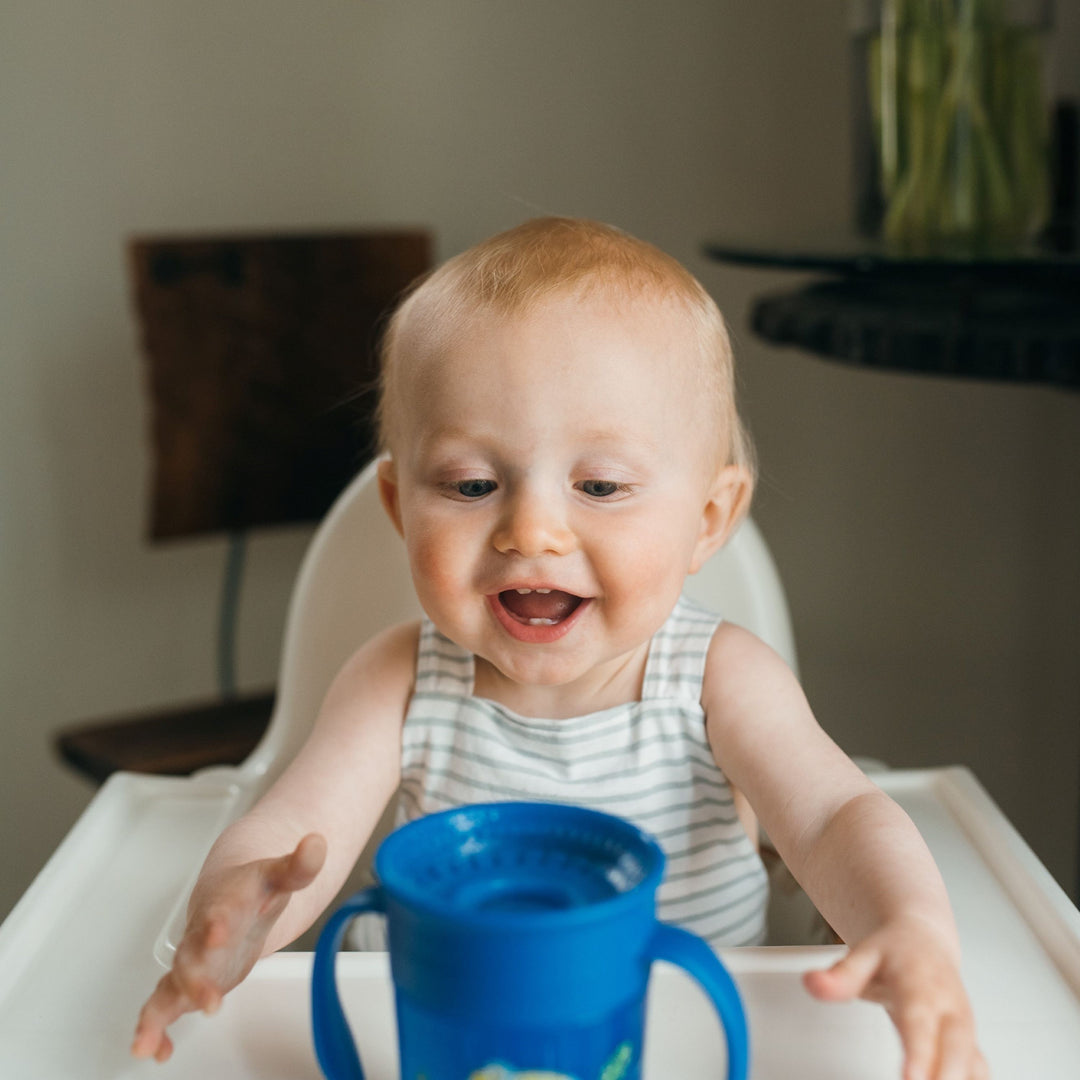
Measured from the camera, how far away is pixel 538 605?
2.03 ft

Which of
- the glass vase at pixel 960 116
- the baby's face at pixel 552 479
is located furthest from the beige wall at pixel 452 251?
the baby's face at pixel 552 479

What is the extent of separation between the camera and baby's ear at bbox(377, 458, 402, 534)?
717mm

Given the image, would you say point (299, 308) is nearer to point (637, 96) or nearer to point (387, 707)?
point (637, 96)

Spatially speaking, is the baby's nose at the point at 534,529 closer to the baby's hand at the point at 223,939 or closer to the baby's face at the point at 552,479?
the baby's face at the point at 552,479

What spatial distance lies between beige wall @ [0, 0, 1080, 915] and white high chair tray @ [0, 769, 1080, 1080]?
1248 millimetres

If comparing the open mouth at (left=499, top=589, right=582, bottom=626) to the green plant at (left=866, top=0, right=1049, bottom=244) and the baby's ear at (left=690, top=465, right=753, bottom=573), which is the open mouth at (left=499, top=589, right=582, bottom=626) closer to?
the baby's ear at (left=690, top=465, right=753, bottom=573)

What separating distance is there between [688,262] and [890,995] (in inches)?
62.3

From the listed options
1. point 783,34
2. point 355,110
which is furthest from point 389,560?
point 783,34

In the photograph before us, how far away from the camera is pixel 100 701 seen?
1.93 metres

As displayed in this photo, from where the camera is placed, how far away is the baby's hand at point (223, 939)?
431 mm

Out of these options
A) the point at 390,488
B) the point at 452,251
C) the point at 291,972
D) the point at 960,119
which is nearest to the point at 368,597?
the point at 390,488

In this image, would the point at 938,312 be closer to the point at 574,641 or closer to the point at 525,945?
the point at 574,641

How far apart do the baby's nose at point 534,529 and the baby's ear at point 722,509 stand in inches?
5.1

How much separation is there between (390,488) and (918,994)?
42cm
